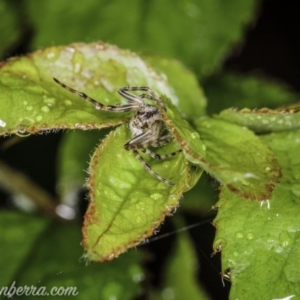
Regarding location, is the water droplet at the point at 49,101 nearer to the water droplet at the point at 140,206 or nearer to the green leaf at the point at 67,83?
the green leaf at the point at 67,83

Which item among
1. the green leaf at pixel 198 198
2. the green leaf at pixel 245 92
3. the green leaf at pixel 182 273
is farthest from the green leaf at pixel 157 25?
the green leaf at pixel 182 273

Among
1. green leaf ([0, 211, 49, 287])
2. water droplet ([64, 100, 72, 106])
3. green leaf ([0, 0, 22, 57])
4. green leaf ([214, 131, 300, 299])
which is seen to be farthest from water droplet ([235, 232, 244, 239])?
→ green leaf ([0, 0, 22, 57])

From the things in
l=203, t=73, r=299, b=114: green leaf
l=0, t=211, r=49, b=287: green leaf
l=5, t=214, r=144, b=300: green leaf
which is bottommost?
l=0, t=211, r=49, b=287: green leaf

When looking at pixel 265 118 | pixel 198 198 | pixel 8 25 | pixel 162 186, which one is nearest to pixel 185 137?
pixel 162 186

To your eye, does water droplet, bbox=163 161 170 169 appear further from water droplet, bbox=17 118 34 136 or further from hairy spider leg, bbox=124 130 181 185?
water droplet, bbox=17 118 34 136

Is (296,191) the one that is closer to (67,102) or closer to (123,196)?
(123,196)

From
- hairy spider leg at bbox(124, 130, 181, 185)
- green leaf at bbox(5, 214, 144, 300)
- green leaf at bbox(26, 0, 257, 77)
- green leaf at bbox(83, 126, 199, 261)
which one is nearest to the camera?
green leaf at bbox(83, 126, 199, 261)
